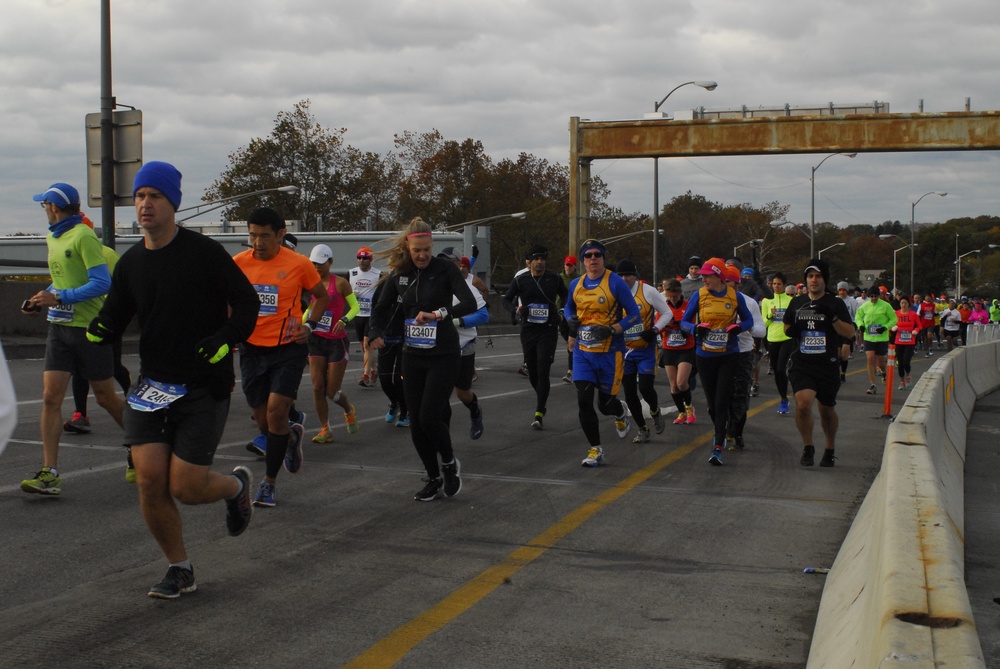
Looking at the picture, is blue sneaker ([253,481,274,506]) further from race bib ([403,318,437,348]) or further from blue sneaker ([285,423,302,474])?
race bib ([403,318,437,348])

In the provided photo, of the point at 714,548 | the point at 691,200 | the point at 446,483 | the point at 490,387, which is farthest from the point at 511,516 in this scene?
the point at 691,200

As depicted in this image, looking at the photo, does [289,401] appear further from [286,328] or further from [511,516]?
[511,516]

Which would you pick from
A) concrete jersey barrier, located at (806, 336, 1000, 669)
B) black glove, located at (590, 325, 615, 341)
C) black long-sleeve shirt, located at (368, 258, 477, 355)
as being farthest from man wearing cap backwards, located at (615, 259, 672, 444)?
concrete jersey barrier, located at (806, 336, 1000, 669)

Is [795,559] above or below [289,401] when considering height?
below

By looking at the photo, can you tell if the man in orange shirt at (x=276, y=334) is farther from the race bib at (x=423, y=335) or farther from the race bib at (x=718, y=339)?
the race bib at (x=718, y=339)

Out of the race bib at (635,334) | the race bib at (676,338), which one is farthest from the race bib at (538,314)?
the race bib at (676,338)

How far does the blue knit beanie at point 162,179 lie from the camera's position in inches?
203

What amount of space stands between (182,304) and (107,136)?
13820 mm

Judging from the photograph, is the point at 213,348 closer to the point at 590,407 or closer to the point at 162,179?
the point at 162,179

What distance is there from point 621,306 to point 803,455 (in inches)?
82.8

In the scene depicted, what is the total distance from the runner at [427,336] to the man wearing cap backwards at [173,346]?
7.97 ft

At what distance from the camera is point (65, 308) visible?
7.95m

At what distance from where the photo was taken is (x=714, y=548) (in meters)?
6.50

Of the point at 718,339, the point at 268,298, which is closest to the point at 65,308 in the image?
the point at 268,298
